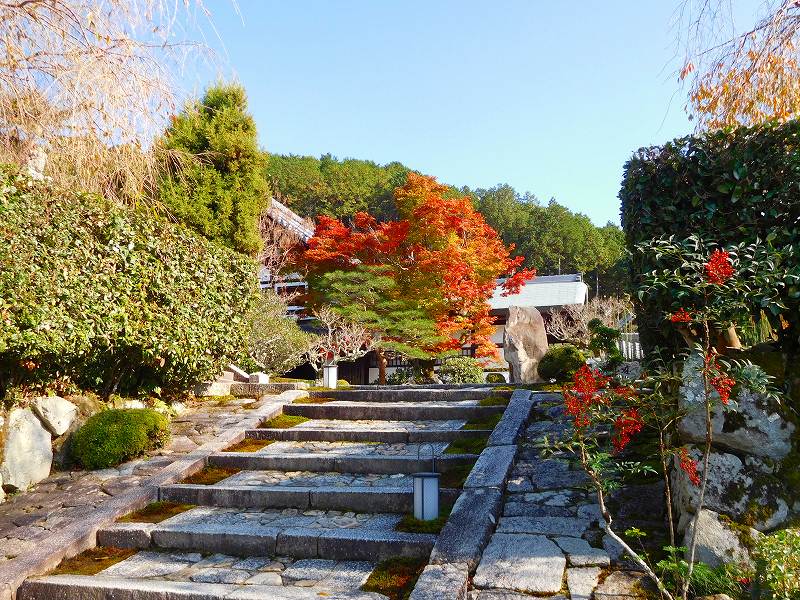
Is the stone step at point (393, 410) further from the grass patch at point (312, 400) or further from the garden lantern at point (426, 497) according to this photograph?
the garden lantern at point (426, 497)

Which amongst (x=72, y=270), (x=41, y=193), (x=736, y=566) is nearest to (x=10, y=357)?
(x=72, y=270)

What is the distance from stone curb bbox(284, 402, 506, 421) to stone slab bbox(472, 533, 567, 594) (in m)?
3.43

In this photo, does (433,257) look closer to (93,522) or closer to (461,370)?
(461,370)

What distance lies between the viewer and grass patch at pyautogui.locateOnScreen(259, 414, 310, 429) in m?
7.69

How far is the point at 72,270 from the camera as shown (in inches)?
246

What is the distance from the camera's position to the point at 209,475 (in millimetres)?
6176

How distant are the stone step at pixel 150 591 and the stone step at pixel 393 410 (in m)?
3.98

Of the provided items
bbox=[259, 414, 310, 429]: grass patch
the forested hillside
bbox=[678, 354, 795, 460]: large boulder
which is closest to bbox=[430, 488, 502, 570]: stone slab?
bbox=[678, 354, 795, 460]: large boulder

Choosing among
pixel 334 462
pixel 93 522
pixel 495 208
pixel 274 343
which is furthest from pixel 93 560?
pixel 495 208

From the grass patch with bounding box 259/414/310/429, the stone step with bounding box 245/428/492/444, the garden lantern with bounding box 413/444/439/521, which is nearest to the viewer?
the garden lantern with bounding box 413/444/439/521

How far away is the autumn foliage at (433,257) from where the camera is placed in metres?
15.9

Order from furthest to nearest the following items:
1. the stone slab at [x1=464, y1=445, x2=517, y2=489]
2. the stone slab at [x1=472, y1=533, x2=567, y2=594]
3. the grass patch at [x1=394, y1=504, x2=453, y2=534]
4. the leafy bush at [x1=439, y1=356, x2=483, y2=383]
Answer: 1. the leafy bush at [x1=439, y1=356, x2=483, y2=383]
2. the stone slab at [x1=464, y1=445, x2=517, y2=489]
3. the grass patch at [x1=394, y1=504, x2=453, y2=534]
4. the stone slab at [x1=472, y1=533, x2=567, y2=594]

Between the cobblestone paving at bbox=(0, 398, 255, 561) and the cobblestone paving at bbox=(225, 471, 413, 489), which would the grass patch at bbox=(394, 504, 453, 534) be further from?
the cobblestone paving at bbox=(0, 398, 255, 561)

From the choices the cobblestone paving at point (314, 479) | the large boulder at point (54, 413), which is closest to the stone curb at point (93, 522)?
the cobblestone paving at point (314, 479)
